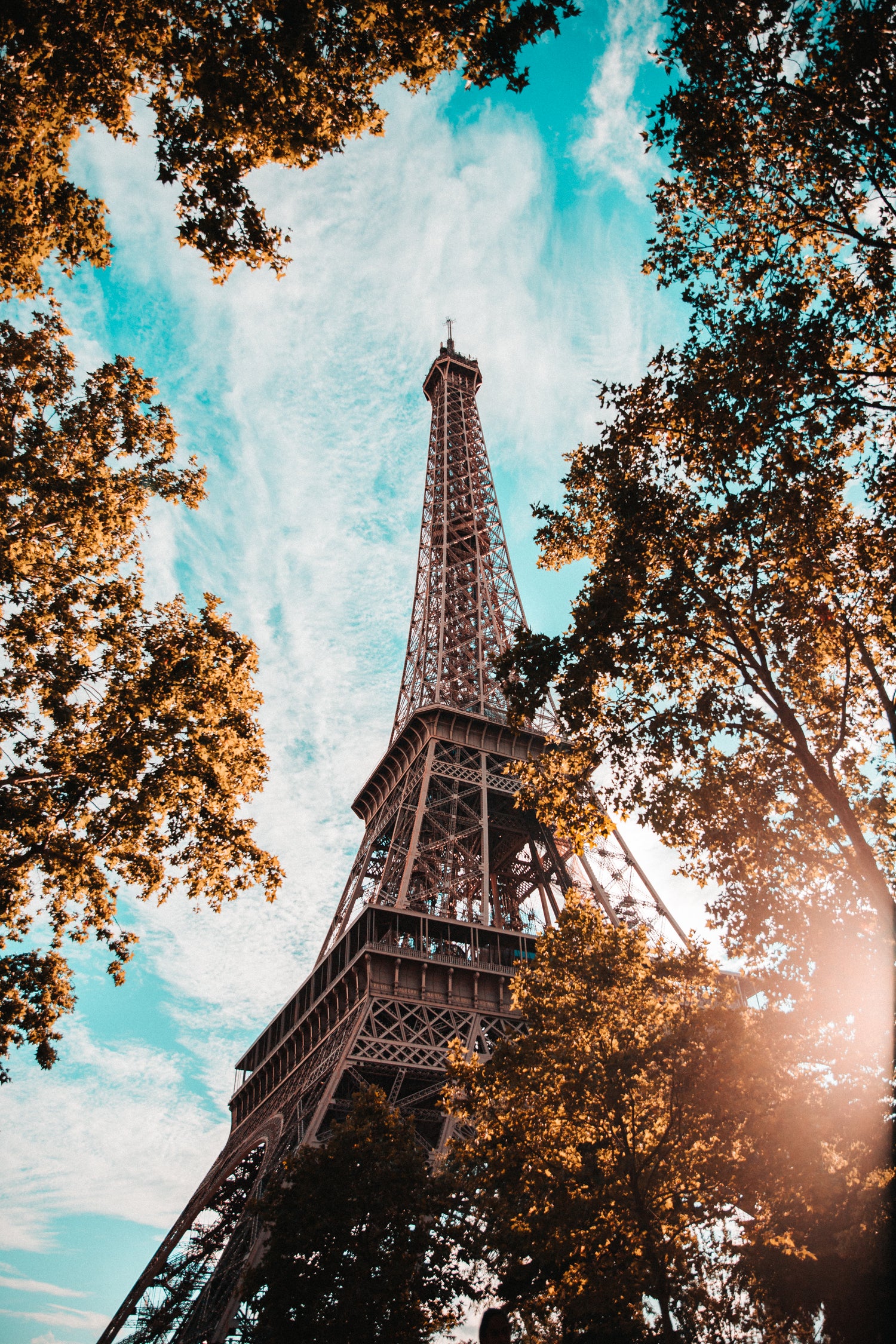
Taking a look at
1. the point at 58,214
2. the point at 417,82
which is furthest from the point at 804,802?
the point at 58,214

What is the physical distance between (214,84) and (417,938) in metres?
25.9

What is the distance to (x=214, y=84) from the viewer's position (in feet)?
30.0

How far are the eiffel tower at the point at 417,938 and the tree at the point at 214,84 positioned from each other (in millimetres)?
16670

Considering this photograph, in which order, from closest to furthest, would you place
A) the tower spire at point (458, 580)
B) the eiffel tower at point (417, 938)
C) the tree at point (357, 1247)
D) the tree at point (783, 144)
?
1. the tree at point (783, 144)
2. the tree at point (357, 1247)
3. the eiffel tower at point (417, 938)
4. the tower spire at point (458, 580)

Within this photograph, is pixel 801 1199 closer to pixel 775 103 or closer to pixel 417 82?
pixel 775 103

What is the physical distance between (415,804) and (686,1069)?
22414mm

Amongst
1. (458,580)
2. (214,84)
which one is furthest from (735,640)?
(458,580)

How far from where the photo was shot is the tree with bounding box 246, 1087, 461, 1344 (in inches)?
608

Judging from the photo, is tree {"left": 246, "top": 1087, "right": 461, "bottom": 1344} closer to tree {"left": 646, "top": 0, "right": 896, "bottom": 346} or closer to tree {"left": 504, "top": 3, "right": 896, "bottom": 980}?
tree {"left": 504, "top": 3, "right": 896, "bottom": 980}

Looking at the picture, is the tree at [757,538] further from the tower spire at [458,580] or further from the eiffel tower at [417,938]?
the tower spire at [458,580]

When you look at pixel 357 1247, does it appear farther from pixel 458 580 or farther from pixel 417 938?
pixel 458 580

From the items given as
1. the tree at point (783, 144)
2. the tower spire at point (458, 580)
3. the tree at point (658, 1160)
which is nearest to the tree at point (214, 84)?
the tree at point (783, 144)

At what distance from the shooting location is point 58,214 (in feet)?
33.3

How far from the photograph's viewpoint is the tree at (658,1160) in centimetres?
1312
